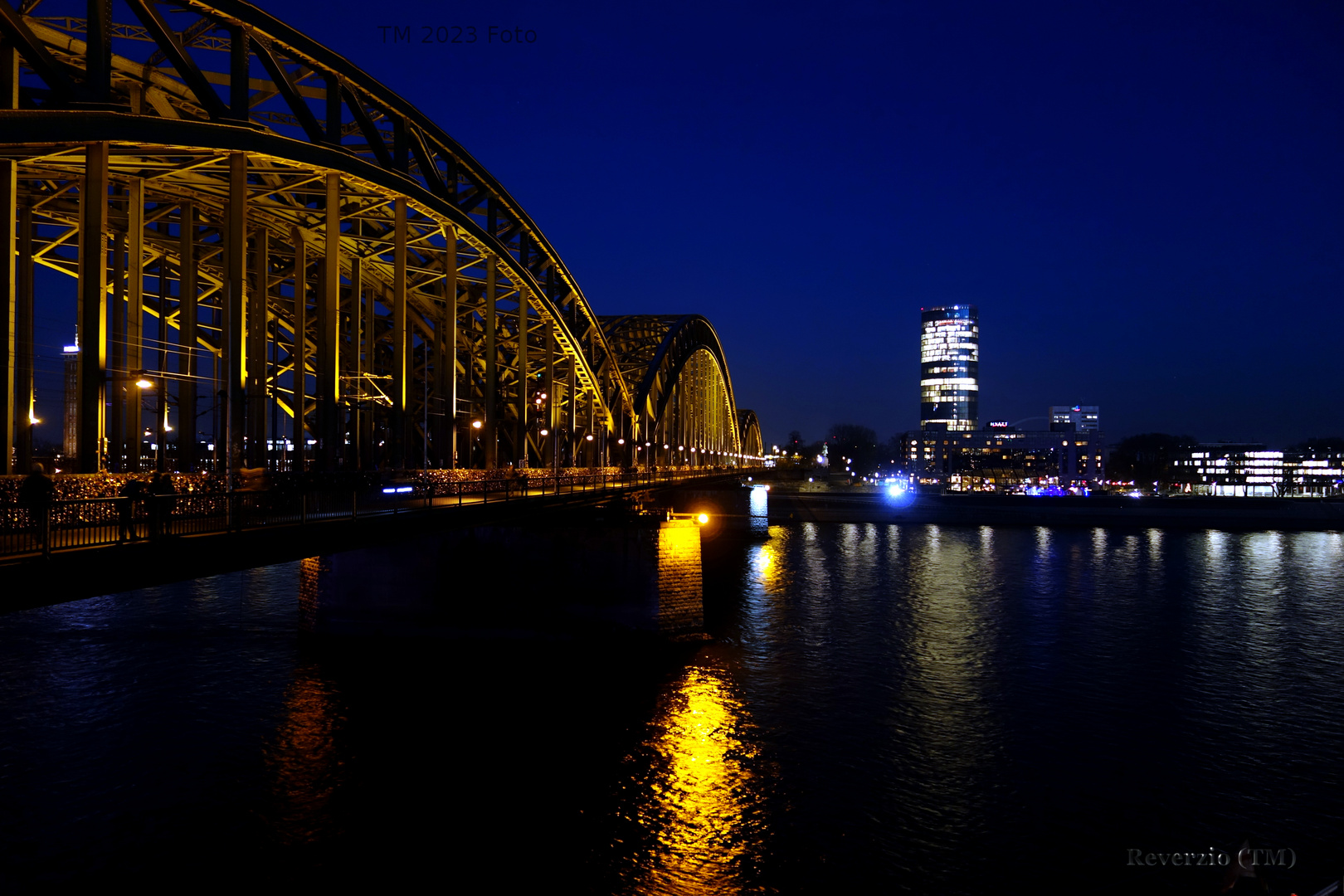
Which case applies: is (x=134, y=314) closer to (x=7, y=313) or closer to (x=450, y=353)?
(x=7, y=313)

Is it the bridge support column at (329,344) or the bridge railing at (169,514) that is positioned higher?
the bridge support column at (329,344)

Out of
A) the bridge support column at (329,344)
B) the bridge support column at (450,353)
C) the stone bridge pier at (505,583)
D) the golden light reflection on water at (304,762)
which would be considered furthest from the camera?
the bridge support column at (450,353)

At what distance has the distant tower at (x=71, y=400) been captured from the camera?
3122cm

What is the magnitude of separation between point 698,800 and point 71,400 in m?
28.8

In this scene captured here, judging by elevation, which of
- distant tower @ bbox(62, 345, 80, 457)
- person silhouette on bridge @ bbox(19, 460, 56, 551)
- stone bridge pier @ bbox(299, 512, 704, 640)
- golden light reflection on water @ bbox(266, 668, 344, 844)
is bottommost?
golden light reflection on water @ bbox(266, 668, 344, 844)

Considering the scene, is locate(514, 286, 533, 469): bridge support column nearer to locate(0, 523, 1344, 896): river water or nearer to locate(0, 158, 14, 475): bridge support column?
locate(0, 523, 1344, 896): river water

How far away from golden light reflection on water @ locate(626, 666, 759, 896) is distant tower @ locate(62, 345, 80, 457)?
22.7 metres

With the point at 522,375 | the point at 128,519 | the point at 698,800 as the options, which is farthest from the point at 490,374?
the point at 128,519

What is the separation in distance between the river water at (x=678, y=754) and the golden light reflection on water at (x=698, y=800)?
0.07m

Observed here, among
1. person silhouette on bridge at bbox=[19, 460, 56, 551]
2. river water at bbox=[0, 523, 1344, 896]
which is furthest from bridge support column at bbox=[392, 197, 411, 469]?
person silhouette on bridge at bbox=[19, 460, 56, 551]

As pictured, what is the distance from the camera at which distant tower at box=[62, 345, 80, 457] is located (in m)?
31.2

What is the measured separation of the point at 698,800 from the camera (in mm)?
17281

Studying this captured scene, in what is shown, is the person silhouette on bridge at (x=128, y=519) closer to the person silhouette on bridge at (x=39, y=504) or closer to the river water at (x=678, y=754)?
the person silhouette on bridge at (x=39, y=504)

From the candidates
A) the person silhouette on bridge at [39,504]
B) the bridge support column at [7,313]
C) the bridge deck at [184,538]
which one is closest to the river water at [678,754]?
the bridge deck at [184,538]
